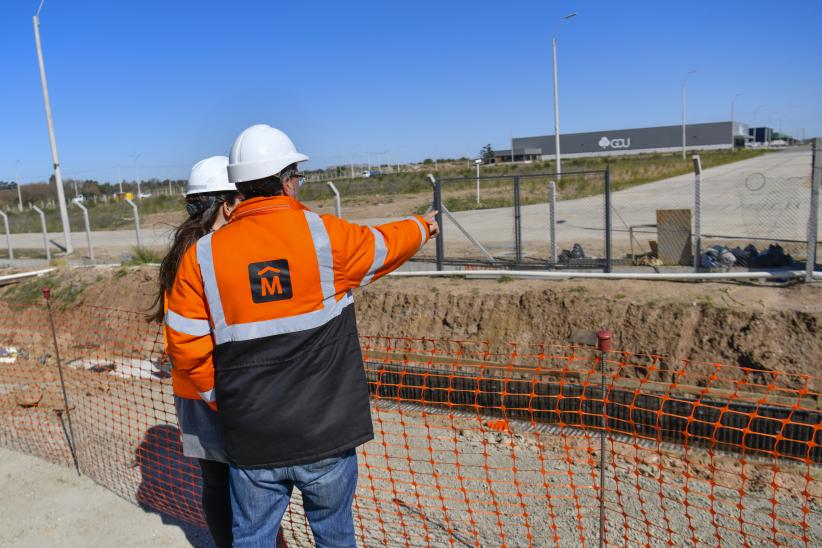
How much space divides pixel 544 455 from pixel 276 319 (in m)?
4.25

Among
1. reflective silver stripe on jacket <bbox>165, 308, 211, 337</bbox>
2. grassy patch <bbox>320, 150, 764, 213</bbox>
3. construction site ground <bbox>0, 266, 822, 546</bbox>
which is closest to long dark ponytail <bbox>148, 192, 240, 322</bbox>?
reflective silver stripe on jacket <bbox>165, 308, 211, 337</bbox>

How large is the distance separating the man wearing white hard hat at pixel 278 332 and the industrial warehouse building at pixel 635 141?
73.6 meters

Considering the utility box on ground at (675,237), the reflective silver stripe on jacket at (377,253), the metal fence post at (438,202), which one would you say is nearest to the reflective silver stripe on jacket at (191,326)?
the reflective silver stripe on jacket at (377,253)

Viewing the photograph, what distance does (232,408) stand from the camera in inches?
91.7

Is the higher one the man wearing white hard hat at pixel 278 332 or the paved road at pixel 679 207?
the man wearing white hard hat at pixel 278 332

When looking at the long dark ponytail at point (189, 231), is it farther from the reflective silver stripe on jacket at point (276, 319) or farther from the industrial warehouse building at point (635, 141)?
the industrial warehouse building at point (635, 141)

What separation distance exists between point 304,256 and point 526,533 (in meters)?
2.94

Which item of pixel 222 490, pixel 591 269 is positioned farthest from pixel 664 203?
pixel 222 490

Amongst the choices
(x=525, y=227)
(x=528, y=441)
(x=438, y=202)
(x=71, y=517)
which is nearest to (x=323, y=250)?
(x=71, y=517)

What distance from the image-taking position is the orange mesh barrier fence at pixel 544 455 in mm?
4297

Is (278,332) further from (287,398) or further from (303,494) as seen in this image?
(303,494)

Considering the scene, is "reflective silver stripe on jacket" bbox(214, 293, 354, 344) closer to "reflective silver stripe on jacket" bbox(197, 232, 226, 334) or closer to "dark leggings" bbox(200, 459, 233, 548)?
"reflective silver stripe on jacket" bbox(197, 232, 226, 334)

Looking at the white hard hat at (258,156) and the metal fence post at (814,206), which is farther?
the metal fence post at (814,206)

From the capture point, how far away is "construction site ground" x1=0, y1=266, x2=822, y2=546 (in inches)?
172
